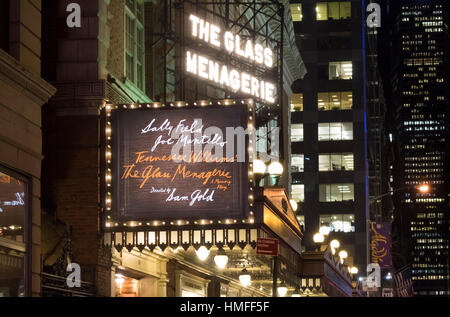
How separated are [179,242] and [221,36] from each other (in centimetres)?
1204

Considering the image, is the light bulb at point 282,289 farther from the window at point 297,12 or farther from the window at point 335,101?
the window at point 297,12

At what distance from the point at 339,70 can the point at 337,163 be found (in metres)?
12.0

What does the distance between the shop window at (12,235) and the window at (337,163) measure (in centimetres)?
9122

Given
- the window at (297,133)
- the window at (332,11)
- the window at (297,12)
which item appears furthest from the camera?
the window at (297,12)

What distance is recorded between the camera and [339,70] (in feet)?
356

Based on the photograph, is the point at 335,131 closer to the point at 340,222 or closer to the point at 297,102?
the point at 297,102

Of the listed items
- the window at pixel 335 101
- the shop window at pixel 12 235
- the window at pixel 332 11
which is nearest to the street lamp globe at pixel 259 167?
the shop window at pixel 12 235

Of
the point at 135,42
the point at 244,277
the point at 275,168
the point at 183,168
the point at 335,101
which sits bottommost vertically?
the point at 244,277

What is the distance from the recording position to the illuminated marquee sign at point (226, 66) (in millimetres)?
28080

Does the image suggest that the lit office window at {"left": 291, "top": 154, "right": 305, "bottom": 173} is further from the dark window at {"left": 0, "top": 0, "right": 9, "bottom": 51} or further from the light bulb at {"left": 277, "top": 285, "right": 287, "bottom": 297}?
the dark window at {"left": 0, "top": 0, "right": 9, "bottom": 51}

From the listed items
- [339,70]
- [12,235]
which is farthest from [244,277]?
[339,70]
